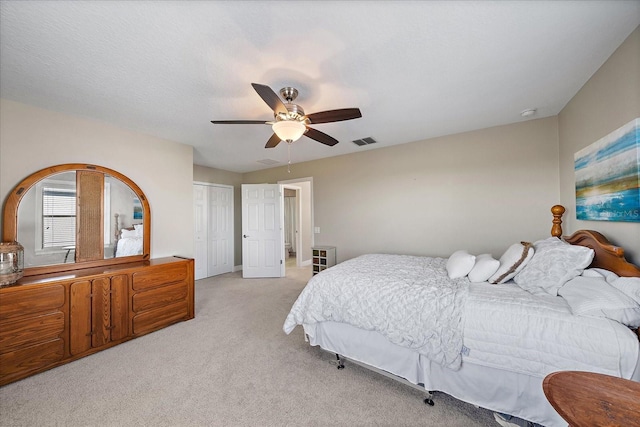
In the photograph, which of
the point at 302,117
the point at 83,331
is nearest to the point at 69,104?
the point at 83,331

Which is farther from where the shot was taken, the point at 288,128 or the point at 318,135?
the point at 318,135

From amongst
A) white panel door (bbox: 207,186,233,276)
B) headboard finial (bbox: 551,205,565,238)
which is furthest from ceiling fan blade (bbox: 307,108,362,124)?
white panel door (bbox: 207,186,233,276)

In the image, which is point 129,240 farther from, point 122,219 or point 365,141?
point 365,141

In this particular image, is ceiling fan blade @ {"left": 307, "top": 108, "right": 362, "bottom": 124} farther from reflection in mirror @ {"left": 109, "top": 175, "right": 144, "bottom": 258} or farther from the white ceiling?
reflection in mirror @ {"left": 109, "top": 175, "right": 144, "bottom": 258}

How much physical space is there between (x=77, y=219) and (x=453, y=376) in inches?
154

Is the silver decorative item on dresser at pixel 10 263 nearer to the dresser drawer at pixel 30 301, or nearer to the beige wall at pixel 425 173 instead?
the dresser drawer at pixel 30 301

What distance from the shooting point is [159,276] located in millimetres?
2787

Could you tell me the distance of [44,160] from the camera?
2.43 m

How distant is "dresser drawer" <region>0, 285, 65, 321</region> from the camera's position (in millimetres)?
1886

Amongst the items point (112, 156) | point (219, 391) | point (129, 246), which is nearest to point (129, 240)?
point (129, 246)

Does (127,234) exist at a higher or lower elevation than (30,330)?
higher

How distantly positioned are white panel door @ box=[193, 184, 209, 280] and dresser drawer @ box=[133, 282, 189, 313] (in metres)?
2.15

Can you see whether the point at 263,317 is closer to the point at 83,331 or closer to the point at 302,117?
the point at 83,331

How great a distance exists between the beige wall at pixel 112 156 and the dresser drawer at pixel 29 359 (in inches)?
52.0
